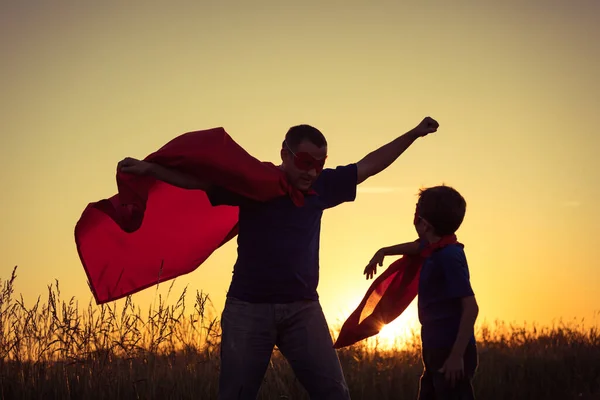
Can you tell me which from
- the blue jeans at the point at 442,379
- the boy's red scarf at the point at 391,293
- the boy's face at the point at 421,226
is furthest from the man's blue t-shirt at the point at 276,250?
the boy's red scarf at the point at 391,293

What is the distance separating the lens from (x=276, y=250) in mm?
4676

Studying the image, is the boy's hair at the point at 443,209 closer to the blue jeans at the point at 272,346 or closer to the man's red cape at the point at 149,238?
the blue jeans at the point at 272,346

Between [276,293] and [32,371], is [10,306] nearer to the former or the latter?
[32,371]

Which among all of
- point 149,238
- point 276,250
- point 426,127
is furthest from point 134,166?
point 426,127

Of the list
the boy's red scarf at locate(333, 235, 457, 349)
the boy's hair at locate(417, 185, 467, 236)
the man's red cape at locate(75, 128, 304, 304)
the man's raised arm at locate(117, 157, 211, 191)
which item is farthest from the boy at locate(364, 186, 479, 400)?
the man's red cape at locate(75, 128, 304, 304)

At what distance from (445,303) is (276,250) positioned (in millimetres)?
1097

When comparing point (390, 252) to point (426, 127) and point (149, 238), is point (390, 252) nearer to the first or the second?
point (426, 127)

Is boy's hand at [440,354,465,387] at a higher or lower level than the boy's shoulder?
lower

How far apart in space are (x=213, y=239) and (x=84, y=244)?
94 cm

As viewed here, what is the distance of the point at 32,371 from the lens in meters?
7.03

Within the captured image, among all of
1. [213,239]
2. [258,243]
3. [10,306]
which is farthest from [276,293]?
[10,306]

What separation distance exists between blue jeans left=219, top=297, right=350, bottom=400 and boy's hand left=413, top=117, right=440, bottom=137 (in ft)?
4.54

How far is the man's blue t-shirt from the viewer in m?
4.66

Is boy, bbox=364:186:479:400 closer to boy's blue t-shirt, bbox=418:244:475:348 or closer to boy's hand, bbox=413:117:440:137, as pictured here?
boy's blue t-shirt, bbox=418:244:475:348
